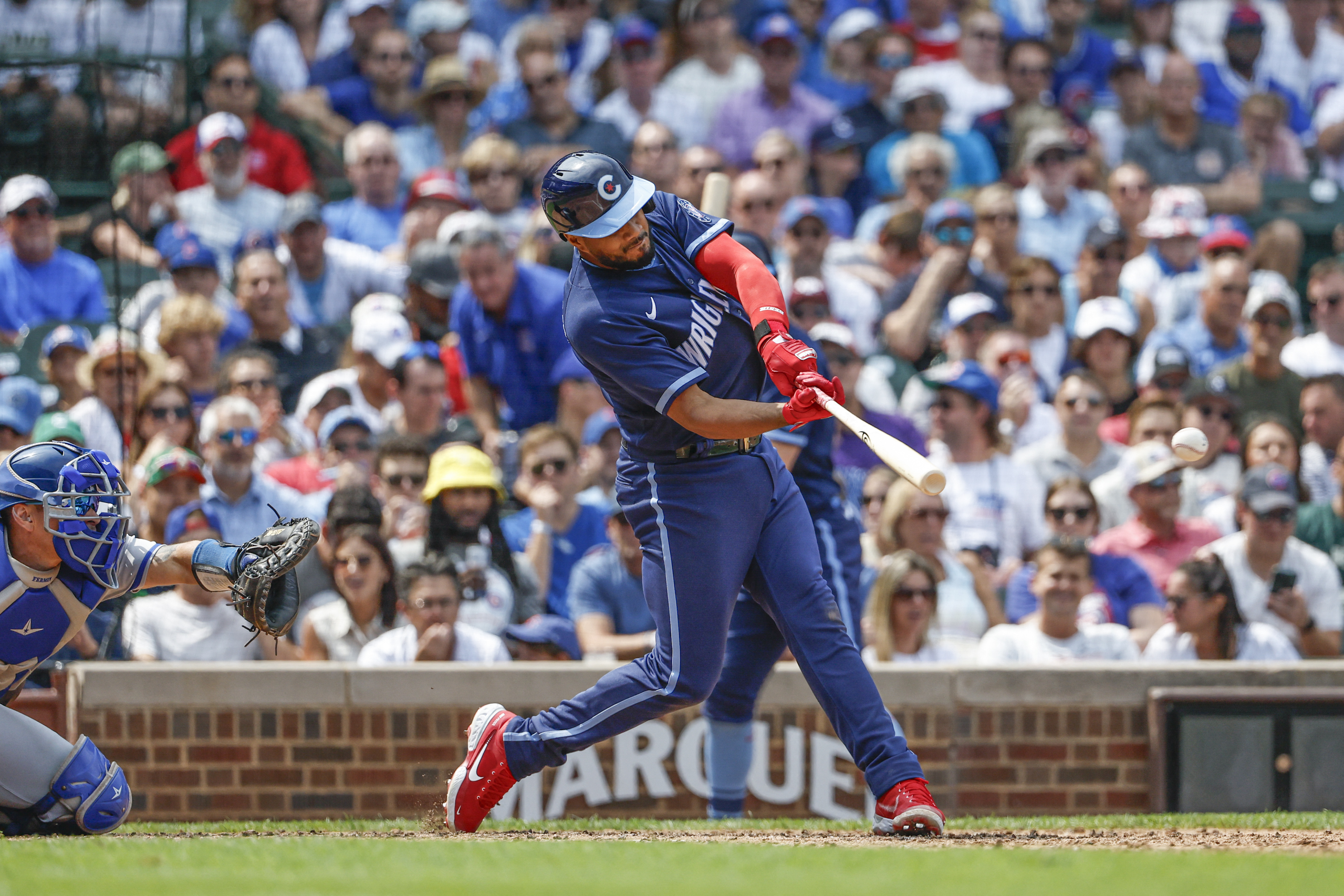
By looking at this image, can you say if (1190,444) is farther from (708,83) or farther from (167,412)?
(708,83)

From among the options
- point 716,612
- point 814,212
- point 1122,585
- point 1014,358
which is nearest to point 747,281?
point 716,612

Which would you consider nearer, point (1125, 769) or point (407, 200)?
point (1125, 769)

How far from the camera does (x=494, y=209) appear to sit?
9750 mm

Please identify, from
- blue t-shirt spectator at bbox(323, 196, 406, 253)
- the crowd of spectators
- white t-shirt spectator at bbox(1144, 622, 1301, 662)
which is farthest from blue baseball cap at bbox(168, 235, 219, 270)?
white t-shirt spectator at bbox(1144, 622, 1301, 662)

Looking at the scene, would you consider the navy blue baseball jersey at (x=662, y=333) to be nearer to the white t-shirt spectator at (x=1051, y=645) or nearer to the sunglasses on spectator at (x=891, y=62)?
the white t-shirt spectator at (x=1051, y=645)

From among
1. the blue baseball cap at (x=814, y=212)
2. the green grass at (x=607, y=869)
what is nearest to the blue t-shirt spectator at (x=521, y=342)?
the blue baseball cap at (x=814, y=212)

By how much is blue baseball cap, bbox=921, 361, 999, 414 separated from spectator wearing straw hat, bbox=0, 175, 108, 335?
4.50 m

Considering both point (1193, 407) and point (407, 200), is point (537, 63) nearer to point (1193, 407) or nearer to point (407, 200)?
point (407, 200)

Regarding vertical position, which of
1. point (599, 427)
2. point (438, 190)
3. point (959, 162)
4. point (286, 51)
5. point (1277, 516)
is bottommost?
point (1277, 516)

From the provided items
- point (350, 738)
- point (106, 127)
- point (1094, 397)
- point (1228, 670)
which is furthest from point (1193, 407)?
point (106, 127)

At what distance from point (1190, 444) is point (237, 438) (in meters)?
4.26

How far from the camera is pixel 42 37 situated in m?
8.89

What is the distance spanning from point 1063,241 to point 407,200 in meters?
3.91

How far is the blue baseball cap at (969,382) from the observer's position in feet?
26.0
